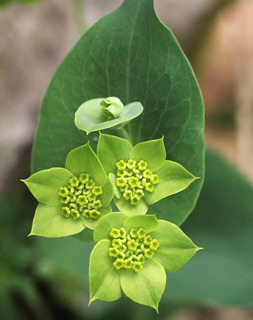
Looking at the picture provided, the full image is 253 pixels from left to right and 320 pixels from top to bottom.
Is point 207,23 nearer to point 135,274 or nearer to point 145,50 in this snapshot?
point 145,50

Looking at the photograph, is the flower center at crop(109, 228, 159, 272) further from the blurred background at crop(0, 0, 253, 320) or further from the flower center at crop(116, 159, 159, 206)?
the blurred background at crop(0, 0, 253, 320)

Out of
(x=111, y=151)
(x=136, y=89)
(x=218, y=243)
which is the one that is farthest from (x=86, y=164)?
(x=218, y=243)

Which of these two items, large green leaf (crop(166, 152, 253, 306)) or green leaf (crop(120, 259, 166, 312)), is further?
large green leaf (crop(166, 152, 253, 306))

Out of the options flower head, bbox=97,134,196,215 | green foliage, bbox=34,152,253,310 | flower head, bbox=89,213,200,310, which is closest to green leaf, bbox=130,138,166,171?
flower head, bbox=97,134,196,215

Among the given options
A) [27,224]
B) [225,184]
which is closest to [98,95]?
[225,184]

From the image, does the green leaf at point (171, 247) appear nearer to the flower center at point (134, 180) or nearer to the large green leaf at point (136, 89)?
the flower center at point (134, 180)

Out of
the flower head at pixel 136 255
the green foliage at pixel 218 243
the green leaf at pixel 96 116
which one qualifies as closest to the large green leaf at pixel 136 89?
the green leaf at pixel 96 116
